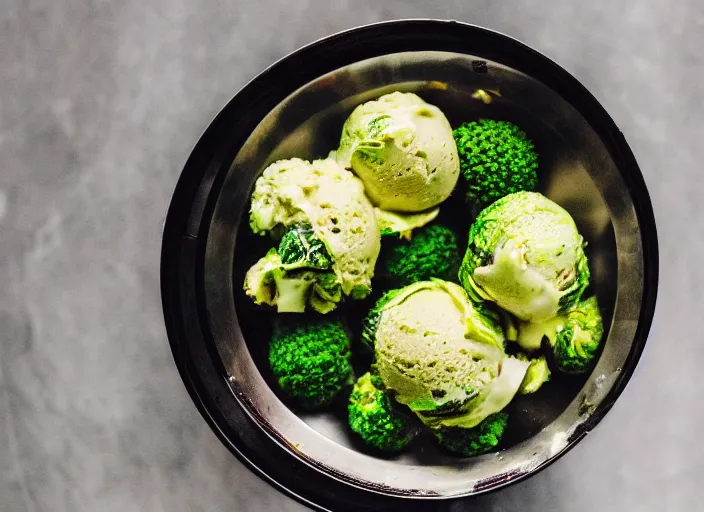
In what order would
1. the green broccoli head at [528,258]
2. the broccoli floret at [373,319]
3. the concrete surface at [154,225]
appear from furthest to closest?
the concrete surface at [154,225], the broccoli floret at [373,319], the green broccoli head at [528,258]

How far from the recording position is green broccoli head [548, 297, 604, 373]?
112cm

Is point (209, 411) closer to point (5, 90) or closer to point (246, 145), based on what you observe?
point (246, 145)

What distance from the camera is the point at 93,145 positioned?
145cm

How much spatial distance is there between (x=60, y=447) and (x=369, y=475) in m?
0.71

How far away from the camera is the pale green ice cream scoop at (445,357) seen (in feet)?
3.68

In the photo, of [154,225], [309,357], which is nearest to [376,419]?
[309,357]

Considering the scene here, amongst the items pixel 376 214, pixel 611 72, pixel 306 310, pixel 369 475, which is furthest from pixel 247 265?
pixel 611 72

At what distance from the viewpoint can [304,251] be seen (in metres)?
1.12

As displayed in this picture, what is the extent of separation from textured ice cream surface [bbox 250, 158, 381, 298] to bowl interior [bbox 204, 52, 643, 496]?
Answer: 0.15 ft

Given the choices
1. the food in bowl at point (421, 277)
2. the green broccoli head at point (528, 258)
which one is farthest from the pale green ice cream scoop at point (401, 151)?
the green broccoli head at point (528, 258)

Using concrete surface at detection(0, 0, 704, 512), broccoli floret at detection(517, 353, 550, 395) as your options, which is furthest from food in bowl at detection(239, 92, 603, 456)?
concrete surface at detection(0, 0, 704, 512)

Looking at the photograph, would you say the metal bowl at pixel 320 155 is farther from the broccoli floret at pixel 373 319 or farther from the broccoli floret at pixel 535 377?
the broccoli floret at pixel 373 319

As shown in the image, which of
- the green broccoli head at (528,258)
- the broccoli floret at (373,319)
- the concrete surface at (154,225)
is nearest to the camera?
the green broccoli head at (528,258)

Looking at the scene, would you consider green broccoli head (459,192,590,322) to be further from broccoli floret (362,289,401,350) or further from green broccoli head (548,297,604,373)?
broccoli floret (362,289,401,350)
